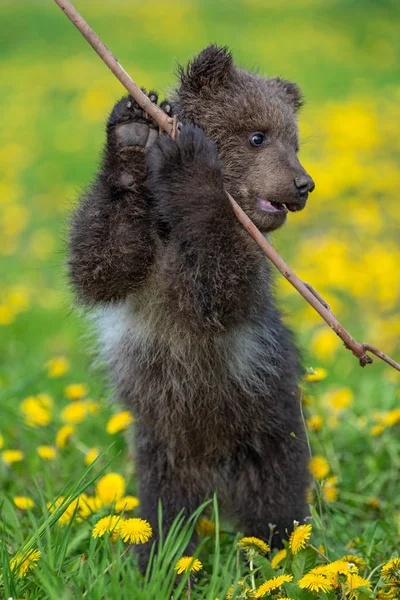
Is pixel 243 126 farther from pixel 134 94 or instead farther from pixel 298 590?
pixel 298 590

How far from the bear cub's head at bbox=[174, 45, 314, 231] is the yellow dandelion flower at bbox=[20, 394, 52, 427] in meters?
1.85

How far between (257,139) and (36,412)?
207cm

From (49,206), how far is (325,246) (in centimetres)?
430

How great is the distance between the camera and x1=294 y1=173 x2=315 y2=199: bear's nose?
3480mm

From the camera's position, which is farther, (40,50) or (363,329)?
(40,50)

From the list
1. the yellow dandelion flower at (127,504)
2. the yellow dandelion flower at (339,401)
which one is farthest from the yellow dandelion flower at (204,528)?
the yellow dandelion flower at (339,401)

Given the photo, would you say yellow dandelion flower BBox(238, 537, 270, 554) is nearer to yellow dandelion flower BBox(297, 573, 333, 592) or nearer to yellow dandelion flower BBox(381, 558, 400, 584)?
yellow dandelion flower BBox(297, 573, 333, 592)

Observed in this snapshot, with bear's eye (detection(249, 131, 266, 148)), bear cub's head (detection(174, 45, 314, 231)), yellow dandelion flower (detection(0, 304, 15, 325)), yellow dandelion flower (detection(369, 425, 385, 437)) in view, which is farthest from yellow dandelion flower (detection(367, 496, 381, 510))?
yellow dandelion flower (detection(0, 304, 15, 325))

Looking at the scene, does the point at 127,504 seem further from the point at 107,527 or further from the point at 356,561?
the point at 356,561

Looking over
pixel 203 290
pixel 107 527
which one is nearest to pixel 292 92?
pixel 203 290

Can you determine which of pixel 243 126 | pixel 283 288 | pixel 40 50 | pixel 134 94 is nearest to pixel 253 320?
pixel 243 126

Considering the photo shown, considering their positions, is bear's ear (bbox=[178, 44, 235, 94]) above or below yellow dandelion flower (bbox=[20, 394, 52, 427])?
above

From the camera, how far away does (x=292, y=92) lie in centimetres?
413

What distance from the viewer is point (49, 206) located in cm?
1103
